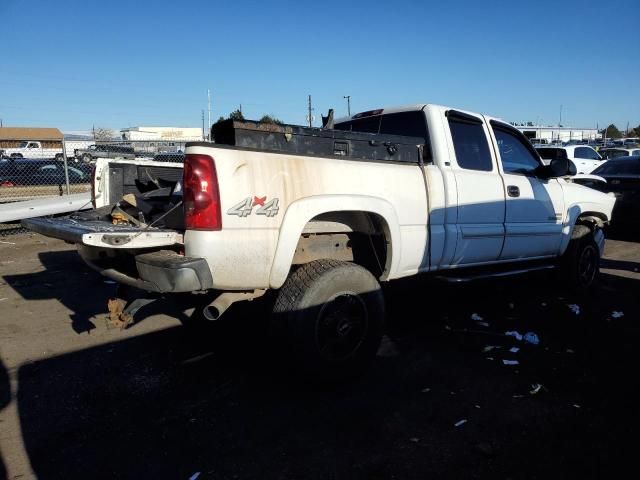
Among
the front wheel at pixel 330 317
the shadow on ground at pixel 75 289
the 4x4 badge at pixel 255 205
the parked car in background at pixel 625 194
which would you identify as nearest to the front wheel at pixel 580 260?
the front wheel at pixel 330 317

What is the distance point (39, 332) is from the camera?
185 inches

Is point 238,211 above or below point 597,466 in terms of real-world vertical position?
above

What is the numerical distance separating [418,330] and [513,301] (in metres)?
1.72

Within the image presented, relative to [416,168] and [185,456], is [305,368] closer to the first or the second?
[185,456]

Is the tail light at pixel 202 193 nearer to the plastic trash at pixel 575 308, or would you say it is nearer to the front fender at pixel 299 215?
the front fender at pixel 299 215

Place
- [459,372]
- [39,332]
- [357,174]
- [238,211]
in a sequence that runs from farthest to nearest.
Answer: [39,332]
[459,372]
[357,174]
[238,211]

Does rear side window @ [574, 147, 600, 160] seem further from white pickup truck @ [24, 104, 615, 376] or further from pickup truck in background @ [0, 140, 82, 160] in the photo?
pickup truck in background @ [0, 140, 82, 160]

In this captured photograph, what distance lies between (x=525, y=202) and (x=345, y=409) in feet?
9.79

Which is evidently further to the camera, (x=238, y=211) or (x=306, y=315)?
(x=306, y=315)

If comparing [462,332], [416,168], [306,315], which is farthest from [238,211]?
[462,332]

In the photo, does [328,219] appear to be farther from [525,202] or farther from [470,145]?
[525,202]

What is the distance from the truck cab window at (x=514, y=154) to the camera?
16.6 feet

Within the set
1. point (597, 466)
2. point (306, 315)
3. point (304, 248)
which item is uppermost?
point (304, 248)

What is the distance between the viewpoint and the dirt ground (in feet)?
8.90
